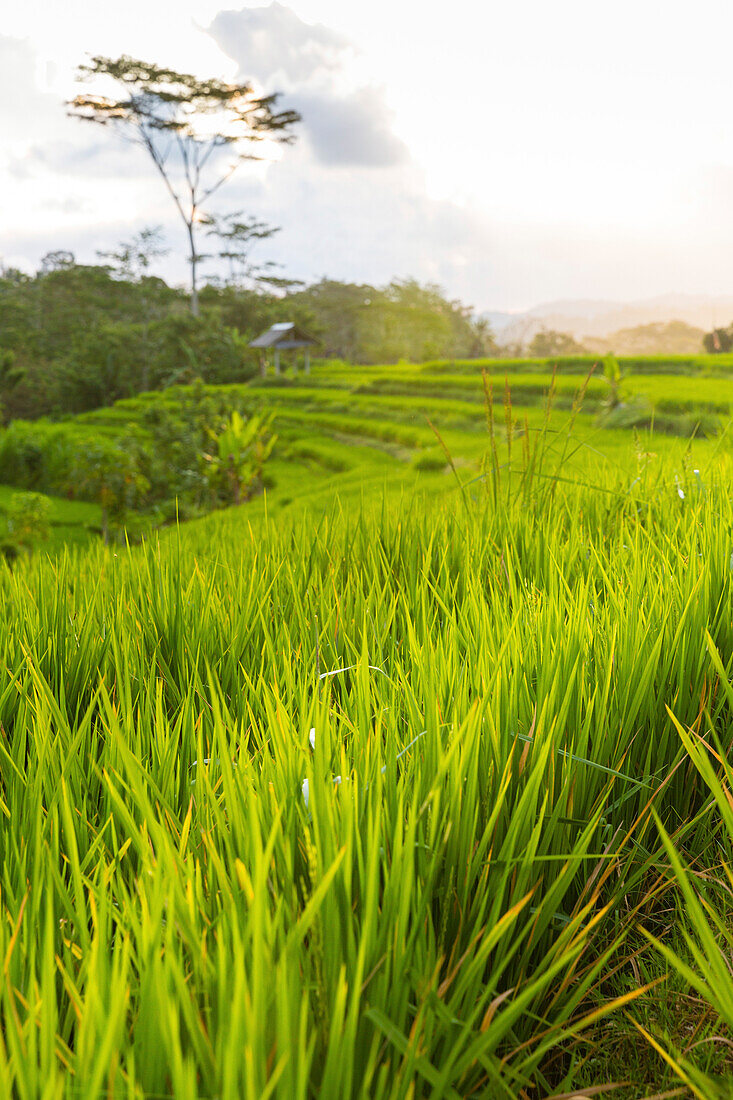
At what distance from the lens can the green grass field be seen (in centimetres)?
57

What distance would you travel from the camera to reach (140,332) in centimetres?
3797

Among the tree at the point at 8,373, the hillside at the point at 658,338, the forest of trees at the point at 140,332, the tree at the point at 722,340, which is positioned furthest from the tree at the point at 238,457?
the hillside at the point at 658,338

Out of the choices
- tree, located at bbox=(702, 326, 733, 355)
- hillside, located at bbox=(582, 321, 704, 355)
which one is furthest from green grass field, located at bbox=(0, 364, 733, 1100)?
hillside, located at bbox=(582, 321, 704, 355)

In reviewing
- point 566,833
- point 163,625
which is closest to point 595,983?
point 566,833

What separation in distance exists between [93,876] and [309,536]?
158cm

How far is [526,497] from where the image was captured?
2.37 m

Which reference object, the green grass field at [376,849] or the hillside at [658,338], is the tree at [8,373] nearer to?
the green grass field at [376,849]

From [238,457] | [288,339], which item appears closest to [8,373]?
[288,339]

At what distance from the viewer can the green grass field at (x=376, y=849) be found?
0.57m

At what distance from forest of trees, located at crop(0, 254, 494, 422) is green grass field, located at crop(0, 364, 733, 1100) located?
30.9 m

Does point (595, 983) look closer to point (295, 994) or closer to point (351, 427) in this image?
point (295, 994)

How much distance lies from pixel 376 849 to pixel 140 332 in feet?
133

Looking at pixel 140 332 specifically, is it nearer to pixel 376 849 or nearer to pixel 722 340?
pixel 722 340

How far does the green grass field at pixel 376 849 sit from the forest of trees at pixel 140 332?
101 feet
